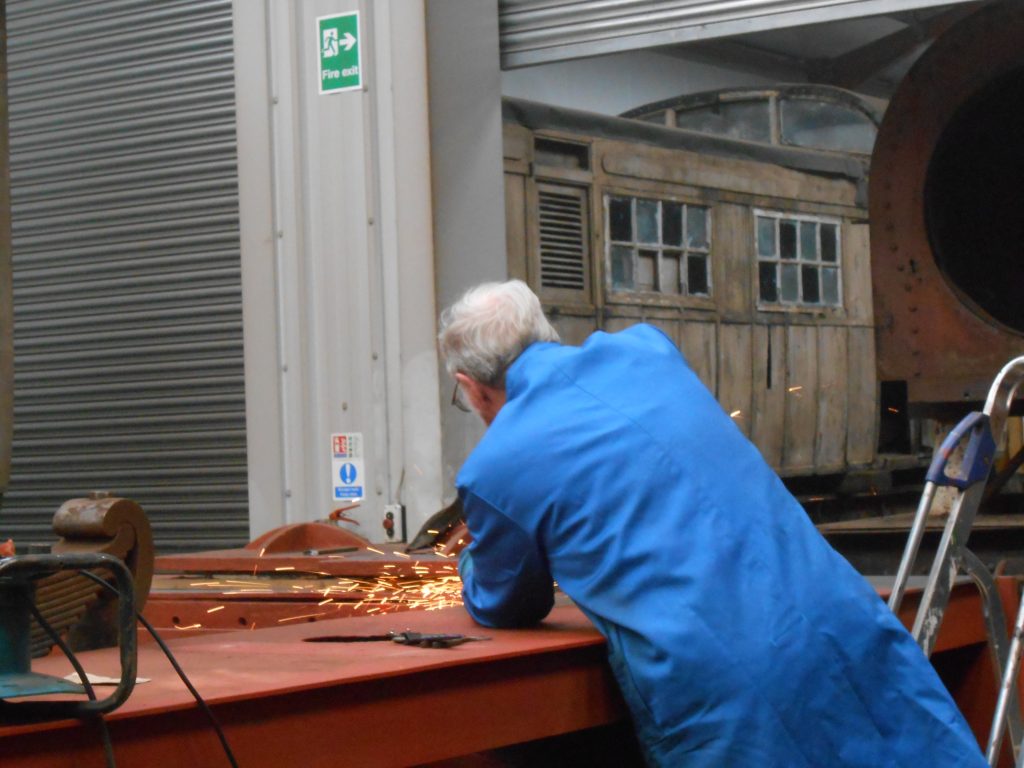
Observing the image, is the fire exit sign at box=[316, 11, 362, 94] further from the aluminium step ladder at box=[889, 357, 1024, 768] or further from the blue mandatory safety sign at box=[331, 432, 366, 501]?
the aluminium step ladder at box=[889, 357, 1024, 768]

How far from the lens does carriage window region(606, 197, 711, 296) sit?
30.7 ft

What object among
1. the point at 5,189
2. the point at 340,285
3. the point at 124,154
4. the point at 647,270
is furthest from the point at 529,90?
the point at 5,189

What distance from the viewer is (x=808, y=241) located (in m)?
11.1

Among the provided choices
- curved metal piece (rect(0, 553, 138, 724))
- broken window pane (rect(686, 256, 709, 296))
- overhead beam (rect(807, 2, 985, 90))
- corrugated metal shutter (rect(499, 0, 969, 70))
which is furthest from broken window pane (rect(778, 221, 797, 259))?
curved metal piece (rect(0, 553, 138, 724))

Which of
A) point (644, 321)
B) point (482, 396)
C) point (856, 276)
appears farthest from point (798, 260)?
point (482, 396)

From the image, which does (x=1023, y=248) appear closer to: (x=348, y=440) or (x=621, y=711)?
(x=348, y=440)

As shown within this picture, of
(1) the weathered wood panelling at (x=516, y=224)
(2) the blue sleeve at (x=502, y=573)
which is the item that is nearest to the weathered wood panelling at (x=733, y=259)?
(1) the weathered wood panelling at (x=516, y=224)

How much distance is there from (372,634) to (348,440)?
3.34 meters

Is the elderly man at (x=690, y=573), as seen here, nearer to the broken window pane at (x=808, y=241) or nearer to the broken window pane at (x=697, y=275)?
the broken window pane at (x=697, y=275)

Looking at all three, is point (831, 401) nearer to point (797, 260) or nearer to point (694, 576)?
point (797, 260)

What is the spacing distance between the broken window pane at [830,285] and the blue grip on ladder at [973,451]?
8119mm

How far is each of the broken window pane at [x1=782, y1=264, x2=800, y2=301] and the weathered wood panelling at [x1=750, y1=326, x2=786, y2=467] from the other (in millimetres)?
319

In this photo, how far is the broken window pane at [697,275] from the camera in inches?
391

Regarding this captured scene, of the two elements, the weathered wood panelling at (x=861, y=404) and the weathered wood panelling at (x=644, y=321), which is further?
the weathered wood panelling at (x=861, y=404)
